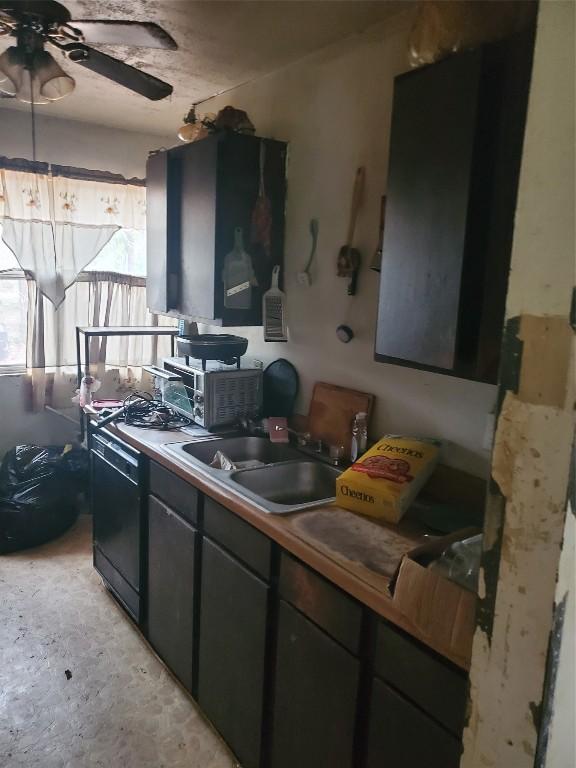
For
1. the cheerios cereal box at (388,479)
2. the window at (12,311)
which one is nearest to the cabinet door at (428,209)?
the cheerios cereal box at (388,479)

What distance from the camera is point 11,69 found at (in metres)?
1.82

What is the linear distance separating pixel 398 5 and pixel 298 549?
169 cm

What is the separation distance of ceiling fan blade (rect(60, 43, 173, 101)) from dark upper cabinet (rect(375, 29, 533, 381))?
36.1 inches

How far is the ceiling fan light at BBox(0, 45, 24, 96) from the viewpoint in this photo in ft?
5.84

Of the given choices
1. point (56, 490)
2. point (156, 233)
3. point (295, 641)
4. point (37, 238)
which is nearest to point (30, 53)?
point (156, 233)

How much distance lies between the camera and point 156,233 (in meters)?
2.70

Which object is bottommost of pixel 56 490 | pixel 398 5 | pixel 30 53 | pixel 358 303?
pixel 56 490

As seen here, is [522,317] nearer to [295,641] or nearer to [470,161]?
[470,161]

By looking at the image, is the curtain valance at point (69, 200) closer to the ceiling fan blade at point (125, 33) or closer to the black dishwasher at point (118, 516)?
the black dishwasher at point (118, 516)

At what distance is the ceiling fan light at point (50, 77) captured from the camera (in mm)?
1813

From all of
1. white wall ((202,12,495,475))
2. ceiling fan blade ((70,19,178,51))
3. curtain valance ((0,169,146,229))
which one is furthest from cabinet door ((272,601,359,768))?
curtain valance ((0,169,146,229))

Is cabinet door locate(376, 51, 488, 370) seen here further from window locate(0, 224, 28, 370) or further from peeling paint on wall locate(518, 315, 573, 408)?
window locate(0, 224, 28, 370)

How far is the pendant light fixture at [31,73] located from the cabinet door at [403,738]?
2.02 meters

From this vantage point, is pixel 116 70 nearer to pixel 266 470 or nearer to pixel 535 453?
pixel 266 470
